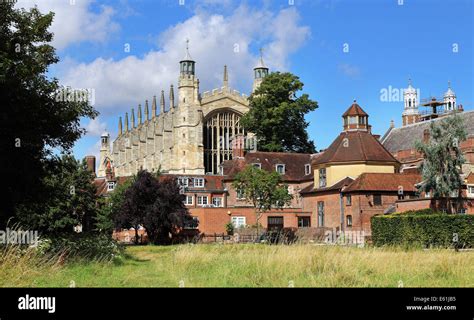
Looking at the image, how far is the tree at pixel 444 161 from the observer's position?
1891 inches

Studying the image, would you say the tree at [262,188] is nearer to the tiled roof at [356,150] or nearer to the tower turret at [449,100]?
the tiled roof at [356,150]

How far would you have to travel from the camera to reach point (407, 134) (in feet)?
227

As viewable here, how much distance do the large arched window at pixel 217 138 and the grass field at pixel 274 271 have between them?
279 ft

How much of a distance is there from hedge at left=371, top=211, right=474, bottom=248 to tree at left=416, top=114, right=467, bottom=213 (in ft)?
21.6

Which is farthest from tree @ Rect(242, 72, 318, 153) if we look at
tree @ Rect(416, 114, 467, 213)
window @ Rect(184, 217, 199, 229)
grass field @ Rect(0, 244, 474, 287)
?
grass field @ Rect(0, 244, 474, 287)

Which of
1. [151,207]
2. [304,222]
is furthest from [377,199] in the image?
[151,207]

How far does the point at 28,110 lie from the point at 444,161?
33439 millimetres

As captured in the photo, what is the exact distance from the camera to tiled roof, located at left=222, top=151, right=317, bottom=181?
218ft

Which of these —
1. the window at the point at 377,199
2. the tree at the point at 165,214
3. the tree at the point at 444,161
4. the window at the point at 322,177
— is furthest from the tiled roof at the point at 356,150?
the tree at the point at 165,214

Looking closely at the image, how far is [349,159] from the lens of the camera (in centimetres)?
5619

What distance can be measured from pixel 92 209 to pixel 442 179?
2969 cm

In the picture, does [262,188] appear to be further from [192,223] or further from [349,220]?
[349,220]

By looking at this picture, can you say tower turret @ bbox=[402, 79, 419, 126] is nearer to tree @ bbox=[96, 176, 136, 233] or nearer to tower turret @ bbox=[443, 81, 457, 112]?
tower turret @ bbox=[443, 81, 457, 112]
